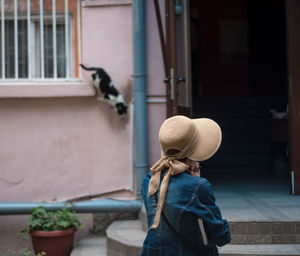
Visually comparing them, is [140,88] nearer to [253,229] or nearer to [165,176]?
[253,229]

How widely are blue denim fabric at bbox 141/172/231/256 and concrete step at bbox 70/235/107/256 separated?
2968 mm

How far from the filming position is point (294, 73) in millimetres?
6148

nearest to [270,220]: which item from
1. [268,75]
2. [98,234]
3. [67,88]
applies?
[98,234]

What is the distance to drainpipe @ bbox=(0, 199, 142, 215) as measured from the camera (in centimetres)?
599

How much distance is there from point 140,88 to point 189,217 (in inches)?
146

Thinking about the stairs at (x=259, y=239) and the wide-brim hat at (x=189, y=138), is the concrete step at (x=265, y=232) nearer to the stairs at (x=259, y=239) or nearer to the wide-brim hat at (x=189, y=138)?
the stairs at (x=259, y=239)

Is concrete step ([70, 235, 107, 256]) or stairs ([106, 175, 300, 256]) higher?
stairs ([106, 175, 300, 256])

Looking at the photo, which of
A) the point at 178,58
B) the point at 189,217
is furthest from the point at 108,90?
the point at 189,217

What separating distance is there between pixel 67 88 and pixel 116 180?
126 centimetres

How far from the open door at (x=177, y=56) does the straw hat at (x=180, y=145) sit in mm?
3023

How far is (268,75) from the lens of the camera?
41.5ft

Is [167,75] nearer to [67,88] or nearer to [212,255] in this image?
[67,88]

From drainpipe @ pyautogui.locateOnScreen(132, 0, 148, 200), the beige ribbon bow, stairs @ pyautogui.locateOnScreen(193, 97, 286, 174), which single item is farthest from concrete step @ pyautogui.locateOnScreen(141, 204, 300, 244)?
stairs @ pyautogui.locateOnScreen(193, 97, 286, 174)

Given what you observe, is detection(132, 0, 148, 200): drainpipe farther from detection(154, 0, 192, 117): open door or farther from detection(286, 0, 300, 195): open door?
detection(286, 0, 300, 195): open door
